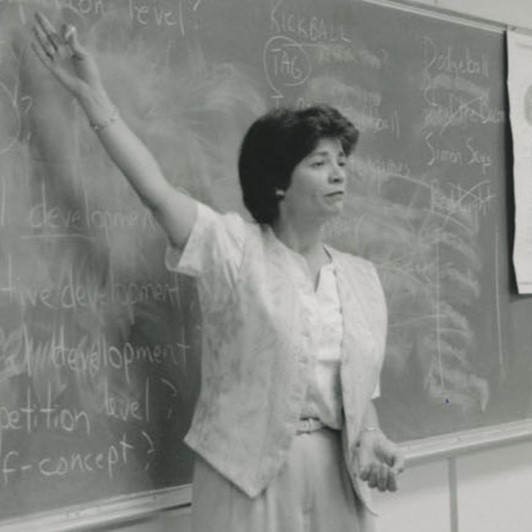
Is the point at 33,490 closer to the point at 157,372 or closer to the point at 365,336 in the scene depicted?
the point at 157,372

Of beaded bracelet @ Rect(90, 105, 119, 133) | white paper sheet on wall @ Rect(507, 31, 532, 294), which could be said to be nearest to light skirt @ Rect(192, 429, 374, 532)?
beaded bracelet @ Rect(90, 105, 119, 133)

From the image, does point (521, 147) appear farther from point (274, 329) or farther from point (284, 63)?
point (274, 329)

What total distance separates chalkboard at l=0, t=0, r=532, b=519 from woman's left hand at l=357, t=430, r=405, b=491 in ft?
1.29

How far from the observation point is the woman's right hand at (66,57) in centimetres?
166

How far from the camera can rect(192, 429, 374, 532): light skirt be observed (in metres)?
1.75

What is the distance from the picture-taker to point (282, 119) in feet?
6.03

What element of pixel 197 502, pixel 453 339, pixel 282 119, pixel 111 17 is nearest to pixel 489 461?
pixel 453 339

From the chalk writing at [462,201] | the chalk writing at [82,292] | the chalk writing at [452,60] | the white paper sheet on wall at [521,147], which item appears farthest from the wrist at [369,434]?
the chalk writing at [452,60]

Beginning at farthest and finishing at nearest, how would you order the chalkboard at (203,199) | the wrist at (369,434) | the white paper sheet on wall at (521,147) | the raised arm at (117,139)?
the white paper sheet on wall at (521,147), the wrist at (369,434), the chalkboard at (203,199), the raised arm at (117,139)

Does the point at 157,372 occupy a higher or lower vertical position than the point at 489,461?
higher

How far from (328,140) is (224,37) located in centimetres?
39

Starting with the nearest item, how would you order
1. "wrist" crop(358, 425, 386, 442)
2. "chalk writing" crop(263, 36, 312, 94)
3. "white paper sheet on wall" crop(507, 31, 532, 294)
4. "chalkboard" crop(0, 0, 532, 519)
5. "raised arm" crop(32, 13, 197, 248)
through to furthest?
"raised arm" crop(32, 13, 197, 248)
"chalkboard" crop(0, 0, 532, 519)
"wrist" crop(358, 425, 386, 442)
"chalk writing" crop(263, 36, 312, 94)
"white paper sheet on wall" crop(507, 31, 532, 294)

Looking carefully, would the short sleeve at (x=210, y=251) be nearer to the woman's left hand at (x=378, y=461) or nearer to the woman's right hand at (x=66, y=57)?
the woman's right hand at (x=66, y=57)

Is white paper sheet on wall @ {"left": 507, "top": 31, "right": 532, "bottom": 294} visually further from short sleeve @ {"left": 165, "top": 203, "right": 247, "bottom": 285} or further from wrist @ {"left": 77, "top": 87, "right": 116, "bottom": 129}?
wrist @ {"left": 77, "top": 87, "right": 116, "bottom": 129}
